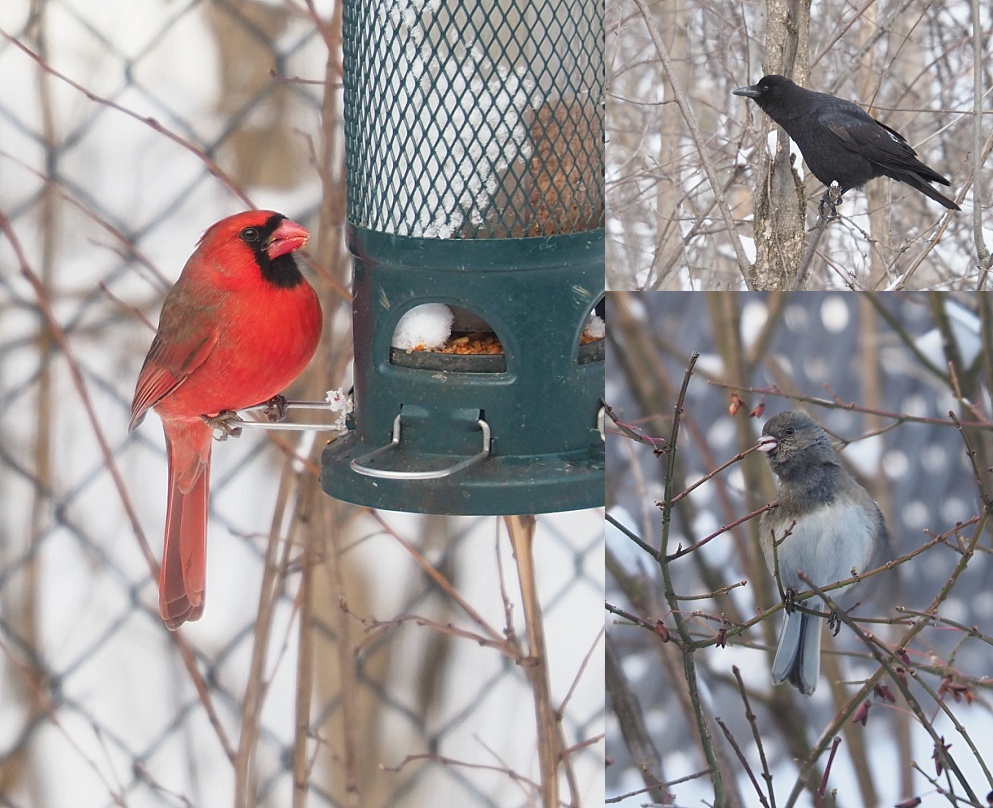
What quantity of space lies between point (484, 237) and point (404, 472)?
1.07 feet

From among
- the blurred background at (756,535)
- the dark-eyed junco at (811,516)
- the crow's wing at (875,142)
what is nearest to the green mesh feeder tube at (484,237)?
the blurred background at (756,535)

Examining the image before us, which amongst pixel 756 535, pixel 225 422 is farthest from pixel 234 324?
pixel 756 535

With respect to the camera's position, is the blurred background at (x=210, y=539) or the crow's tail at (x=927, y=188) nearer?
the crow's tail at (x=927, y=188)

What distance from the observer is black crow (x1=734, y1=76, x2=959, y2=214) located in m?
1.56

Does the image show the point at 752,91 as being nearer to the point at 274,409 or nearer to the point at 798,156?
the point at 798,156

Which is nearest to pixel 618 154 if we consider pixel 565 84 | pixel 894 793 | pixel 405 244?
pixel 565 84

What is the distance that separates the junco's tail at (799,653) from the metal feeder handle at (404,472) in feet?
1.47

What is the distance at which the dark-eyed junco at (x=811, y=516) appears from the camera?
1.65m

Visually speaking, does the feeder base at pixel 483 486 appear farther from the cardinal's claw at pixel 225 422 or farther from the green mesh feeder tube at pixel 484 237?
the cardinal's claw at pixel 225 422

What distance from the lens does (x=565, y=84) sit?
1.78 metres

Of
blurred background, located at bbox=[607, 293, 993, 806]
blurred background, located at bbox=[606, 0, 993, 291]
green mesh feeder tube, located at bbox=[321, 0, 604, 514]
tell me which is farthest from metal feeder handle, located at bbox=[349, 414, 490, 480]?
Result: blurred background, located at bbox=[606, 0, 993, 291]

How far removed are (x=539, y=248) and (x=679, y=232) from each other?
179 millimetres

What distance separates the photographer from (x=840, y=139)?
5.18 ft

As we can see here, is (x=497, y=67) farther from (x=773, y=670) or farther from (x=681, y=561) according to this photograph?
(x=773, y=670)
